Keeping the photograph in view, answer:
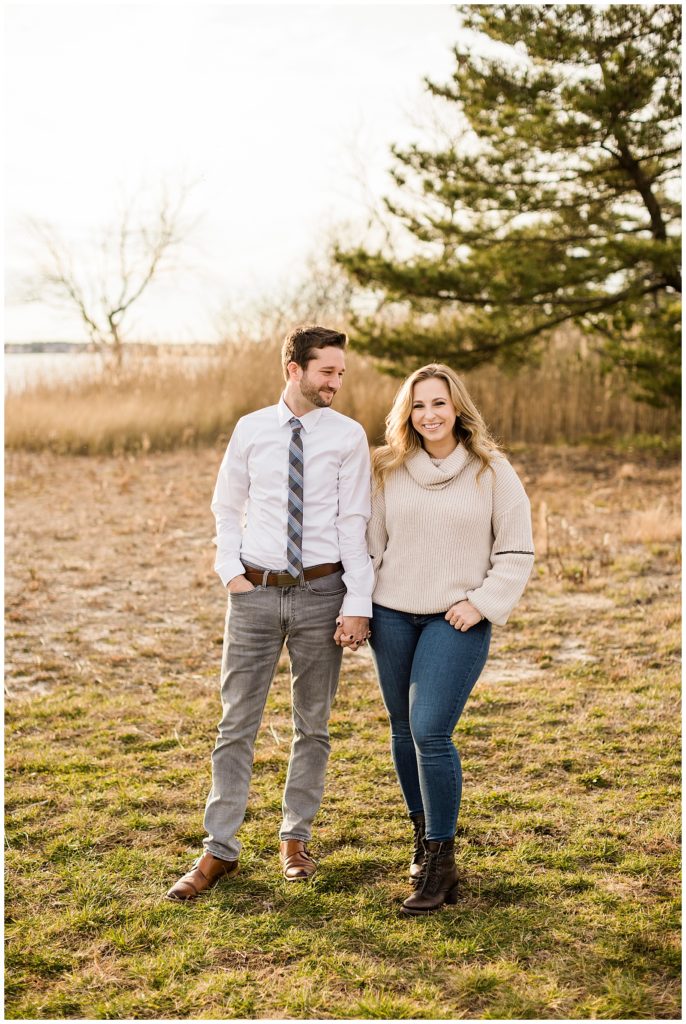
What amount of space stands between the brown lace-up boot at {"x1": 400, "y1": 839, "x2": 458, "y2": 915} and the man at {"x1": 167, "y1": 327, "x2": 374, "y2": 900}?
2.13ft

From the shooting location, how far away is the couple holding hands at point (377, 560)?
10.2ft

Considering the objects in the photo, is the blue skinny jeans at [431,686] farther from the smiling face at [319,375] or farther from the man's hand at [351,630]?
the smiling face at [319,375]

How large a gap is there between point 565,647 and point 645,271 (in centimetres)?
996

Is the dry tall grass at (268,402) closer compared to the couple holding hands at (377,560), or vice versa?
the couple holding hands at (377,560)

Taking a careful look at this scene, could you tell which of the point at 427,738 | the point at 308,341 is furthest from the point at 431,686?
the point at 308,341

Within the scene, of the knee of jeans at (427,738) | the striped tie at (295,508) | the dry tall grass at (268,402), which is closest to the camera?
the knee of jeans at (427,738)

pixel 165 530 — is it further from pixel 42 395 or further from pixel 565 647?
pixel 42 395

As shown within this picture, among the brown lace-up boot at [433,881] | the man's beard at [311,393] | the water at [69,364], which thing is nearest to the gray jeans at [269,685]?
the brown lace-up boot at [433,881]

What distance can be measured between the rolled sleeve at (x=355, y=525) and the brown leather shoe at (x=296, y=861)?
37.2 inches

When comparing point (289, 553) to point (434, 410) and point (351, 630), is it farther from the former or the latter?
point (434, 410)

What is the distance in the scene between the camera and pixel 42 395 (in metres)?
15.8

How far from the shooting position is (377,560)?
325 cm

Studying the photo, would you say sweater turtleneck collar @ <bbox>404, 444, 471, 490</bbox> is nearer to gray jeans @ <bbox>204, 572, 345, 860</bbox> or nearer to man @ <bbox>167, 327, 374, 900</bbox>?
man @ <bbox>167, 327, 374, 900</bbox>

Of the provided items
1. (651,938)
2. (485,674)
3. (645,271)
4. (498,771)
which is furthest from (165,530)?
(645,271)
